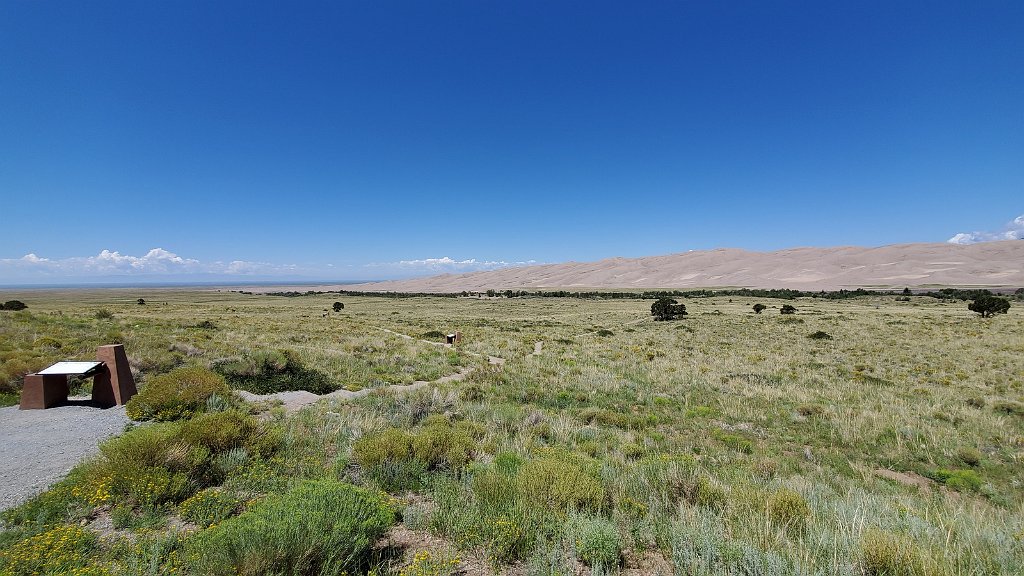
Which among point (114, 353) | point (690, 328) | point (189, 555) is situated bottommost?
point (690, 328)

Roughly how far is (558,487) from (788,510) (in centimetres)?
259

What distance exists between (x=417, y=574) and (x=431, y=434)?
3.22 m

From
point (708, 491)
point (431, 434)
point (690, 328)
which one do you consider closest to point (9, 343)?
point (431, 434)

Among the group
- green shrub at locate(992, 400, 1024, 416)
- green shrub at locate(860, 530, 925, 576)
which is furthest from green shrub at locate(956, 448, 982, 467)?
green shrub at locate(860, 530, 925, 576)

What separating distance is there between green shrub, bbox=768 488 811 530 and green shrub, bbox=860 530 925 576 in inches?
22.5

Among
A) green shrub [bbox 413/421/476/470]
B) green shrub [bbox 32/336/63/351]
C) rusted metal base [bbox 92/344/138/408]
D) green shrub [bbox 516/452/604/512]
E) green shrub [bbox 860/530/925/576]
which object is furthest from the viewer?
green shrub [bbox 32/336/63/351]

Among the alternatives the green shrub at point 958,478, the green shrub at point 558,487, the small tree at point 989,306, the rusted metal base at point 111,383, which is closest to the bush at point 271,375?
the rusted metal base at point 111,383

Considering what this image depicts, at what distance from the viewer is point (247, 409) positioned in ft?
28.4

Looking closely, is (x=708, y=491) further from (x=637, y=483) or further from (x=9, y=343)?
(x=9, y=343)

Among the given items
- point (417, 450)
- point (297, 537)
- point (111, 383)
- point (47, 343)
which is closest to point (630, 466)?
point (417, 450)

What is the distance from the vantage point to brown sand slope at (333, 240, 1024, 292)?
105375 mm

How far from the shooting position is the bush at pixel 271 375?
38.5 feet

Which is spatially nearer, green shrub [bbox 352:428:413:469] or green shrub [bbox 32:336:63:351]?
green shrub [bbox 352:428:413:469]

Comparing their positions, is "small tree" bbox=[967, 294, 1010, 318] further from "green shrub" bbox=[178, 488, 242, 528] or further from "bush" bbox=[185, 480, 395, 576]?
"green shrub" bbox=[178, 488, 242, 528]
